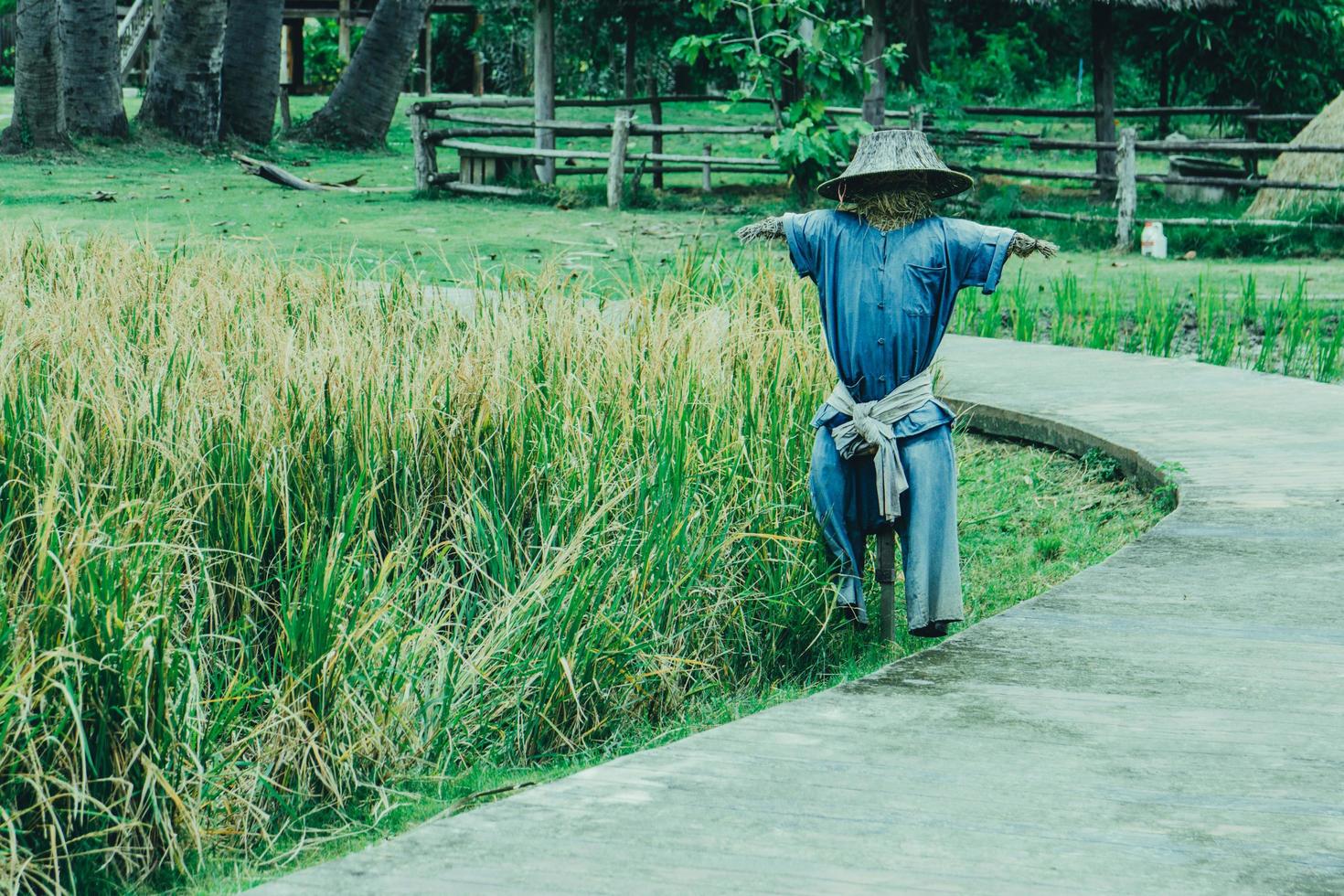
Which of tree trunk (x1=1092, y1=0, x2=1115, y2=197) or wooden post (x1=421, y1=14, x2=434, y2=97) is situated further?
wooden post (x1=421, y1=14, x2=434, y2=97)

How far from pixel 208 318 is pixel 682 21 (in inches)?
638

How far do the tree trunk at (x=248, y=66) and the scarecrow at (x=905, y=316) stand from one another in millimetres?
18092

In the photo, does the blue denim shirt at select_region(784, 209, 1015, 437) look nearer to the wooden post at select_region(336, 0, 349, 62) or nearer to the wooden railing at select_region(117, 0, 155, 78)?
the wooden railing at select_region(117, 0, 155, 78)

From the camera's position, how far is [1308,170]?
587 inches

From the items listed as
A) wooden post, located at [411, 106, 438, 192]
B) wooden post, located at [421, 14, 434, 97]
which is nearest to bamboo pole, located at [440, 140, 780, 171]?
wooden post, located at [411, 106, 438, 192]

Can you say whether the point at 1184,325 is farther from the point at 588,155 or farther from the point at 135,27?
the point at 135,27

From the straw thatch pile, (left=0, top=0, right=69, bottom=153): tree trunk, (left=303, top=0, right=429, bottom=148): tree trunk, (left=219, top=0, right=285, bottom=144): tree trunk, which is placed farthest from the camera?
(left=303, top=0, right=429, bottom=148): tree trunk

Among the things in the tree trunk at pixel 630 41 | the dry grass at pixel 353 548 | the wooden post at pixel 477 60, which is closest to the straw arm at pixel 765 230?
the dry grass at pixel 353 548

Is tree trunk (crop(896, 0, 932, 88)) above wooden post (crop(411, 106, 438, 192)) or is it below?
above

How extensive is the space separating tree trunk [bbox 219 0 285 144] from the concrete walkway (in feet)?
60.6

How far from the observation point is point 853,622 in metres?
4.56

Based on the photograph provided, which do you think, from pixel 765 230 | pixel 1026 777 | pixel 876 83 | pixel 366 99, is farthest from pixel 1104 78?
pixel 1026 777

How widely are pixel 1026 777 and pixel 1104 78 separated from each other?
16162mm

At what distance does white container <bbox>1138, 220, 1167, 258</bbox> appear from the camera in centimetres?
1289
